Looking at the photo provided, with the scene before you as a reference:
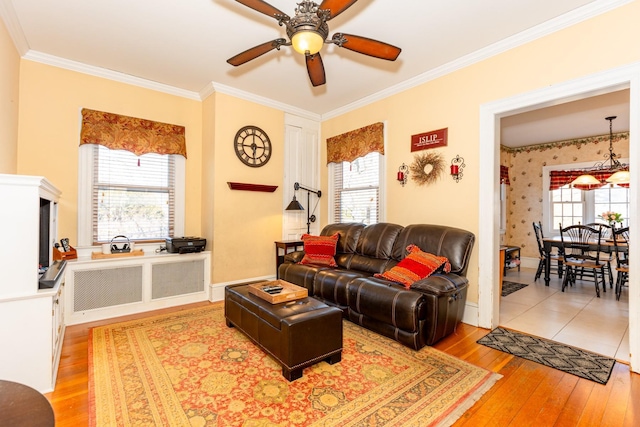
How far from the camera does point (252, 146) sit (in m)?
4.36

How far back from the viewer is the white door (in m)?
4.83

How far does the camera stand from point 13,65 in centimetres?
290

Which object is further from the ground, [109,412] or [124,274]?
[124,274]

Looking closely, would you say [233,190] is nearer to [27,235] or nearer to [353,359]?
[27,235]

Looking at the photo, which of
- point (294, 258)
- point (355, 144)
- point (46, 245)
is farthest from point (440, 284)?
point (46, 245)

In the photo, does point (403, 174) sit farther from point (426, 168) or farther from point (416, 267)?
point (416, 267)

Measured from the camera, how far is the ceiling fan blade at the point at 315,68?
2322 millimetres

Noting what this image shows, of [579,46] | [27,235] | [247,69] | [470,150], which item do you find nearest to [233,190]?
[247,69]

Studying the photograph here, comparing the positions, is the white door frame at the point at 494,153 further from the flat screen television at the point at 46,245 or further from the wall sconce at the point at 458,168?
the flat screen television at the point at 46,245

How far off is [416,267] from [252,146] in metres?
2.86

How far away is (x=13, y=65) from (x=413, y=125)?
433cm

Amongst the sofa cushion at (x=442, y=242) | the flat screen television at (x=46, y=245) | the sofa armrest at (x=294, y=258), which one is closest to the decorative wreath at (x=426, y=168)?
the sofa cushion at (x=442, y=242)

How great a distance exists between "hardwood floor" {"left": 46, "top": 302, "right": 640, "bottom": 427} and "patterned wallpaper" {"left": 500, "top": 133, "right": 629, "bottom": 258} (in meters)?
5.00

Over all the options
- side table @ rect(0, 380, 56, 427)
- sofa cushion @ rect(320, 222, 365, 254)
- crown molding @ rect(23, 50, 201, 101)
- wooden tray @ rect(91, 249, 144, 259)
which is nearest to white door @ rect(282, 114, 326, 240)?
sofa cushion @ rect(320, 222, 365, 254)
